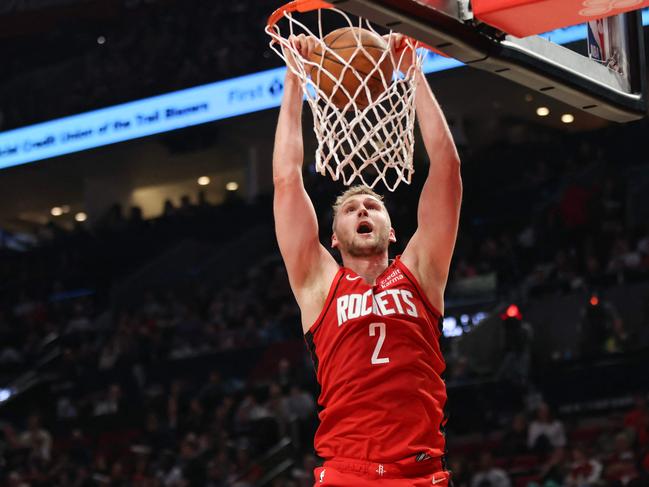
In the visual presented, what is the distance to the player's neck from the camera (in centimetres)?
461

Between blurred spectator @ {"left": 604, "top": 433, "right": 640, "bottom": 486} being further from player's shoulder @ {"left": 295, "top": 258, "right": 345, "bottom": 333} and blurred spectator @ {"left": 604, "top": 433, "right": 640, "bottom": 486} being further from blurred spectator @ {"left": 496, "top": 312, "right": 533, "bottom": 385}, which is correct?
player's shoulder @ {"left": 295, "top": 258, "right": 345, "bottom": 333}

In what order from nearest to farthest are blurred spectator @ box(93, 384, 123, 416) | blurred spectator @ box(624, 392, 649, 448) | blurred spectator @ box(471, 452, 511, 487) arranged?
1. blurred spectator @ box(624, 392, 649, 448)
2. blurred spectator @ box(471, 452, 511, 487)
3. blurred spectator @ box(93, 384, 123, 416)

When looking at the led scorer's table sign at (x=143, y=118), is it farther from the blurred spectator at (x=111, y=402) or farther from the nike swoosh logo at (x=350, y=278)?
the nike swoosh logo at (x=350, y=278)

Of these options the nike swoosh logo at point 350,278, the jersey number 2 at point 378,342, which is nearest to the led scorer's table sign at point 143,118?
the nike swoosh logo at point 350,278

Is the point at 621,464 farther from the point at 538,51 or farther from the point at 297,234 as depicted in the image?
the point at 538,51

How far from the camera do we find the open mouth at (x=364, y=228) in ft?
15.1

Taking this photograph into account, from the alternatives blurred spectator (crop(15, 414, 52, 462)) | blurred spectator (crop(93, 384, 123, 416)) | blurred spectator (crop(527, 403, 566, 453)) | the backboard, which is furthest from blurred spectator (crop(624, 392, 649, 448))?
blurred spectator (crop(15, 414, 52, 462))

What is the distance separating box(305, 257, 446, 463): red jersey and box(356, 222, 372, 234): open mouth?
0.24 metres

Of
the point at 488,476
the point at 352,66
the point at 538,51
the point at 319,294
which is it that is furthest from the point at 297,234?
the point at 488,476

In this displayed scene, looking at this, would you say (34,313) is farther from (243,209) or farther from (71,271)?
(243,209)

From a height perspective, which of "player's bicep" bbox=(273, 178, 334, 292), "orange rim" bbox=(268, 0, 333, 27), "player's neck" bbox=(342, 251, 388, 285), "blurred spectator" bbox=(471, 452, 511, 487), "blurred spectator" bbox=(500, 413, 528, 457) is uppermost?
"orange rim" bbox=(268, 0, 333, 27)

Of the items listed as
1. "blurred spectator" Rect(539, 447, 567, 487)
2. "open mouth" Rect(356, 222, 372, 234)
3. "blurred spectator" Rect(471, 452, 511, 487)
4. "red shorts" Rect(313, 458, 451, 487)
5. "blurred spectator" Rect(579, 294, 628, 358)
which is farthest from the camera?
"blurred spectator" Rect(579, 294, 628, 358)

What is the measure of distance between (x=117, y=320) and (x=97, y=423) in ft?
13.2

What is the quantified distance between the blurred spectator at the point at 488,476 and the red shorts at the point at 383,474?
6.73 meters
